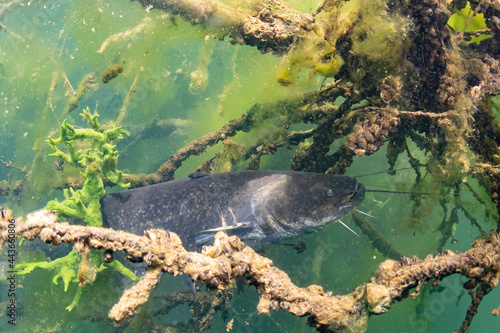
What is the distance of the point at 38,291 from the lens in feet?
18.3

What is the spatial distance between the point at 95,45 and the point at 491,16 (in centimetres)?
991

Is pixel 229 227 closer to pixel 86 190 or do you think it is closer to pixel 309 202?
pixel 309 202

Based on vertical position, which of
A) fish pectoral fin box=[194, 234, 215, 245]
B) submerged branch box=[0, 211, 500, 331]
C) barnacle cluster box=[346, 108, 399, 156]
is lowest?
fish pectoral fin box=[194, 234, 215, 245]

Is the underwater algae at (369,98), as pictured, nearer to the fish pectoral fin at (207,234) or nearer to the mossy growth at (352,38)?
the mossy growth at (352,38)

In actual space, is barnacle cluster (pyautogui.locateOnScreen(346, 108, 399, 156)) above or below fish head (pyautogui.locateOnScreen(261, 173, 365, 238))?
above

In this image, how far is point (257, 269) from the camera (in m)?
1.49

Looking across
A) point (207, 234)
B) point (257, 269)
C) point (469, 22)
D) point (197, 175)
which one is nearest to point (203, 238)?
point (207, 234)

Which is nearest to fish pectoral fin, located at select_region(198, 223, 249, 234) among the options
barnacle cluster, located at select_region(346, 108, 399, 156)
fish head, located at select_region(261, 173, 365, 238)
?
fish head, located at select_region(261, 173, 365, 238)

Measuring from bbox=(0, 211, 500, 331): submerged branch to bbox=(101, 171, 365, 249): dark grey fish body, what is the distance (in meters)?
1.60

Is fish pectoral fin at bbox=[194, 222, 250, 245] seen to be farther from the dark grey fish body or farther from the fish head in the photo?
the fish head

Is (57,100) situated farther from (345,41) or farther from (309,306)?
(309,306)

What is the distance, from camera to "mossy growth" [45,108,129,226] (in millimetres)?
3381

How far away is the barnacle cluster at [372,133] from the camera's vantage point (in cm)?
229

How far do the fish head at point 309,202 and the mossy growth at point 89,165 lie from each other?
7.25 feet
